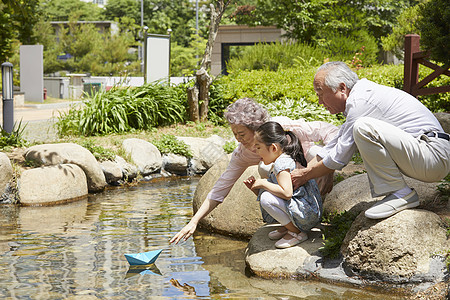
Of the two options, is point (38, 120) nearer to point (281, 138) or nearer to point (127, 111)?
point (127, 111)

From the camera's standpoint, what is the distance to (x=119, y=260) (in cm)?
505

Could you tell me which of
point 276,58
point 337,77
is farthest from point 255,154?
point 276,58

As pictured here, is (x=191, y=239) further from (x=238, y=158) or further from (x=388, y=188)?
(x=388, y=188)

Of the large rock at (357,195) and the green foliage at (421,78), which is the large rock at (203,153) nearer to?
the green foliage at (421,78)

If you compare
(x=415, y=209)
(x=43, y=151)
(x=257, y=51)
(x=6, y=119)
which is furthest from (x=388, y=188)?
(x=257, y=51)

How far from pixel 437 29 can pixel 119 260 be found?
4.44 m

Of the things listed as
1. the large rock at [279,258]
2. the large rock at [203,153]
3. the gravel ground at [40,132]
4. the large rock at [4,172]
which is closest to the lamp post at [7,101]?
the gravel ground at [40,132]

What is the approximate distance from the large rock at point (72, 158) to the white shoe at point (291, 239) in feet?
15.3

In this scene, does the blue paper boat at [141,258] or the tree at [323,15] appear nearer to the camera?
the blue paper boat at [141,258]

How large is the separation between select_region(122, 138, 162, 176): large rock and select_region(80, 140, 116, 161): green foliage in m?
0.48

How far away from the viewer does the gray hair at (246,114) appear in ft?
14.8

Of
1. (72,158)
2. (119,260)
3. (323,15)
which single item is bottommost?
(119,260)

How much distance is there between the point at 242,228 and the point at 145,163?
14.7 feet

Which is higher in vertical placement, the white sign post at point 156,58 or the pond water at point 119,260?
the white sign post at point 156,58
